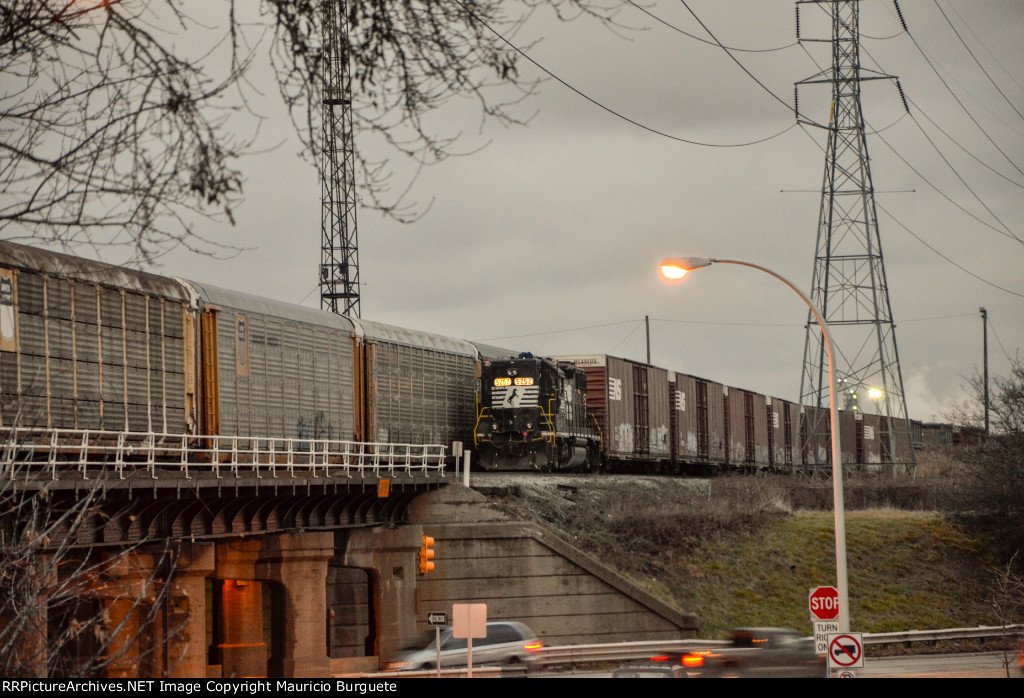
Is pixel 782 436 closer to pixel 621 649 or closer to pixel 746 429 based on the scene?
pixel 746 429

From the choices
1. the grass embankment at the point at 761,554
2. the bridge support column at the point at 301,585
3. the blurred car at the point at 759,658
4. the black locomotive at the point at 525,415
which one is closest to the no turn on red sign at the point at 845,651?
the blurred car at the point at 759,658

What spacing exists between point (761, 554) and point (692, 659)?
2185 cm

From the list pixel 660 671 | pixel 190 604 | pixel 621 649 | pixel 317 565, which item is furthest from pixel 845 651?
pixel 317 565

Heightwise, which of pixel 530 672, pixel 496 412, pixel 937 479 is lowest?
pixel 530 672

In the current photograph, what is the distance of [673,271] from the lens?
21.0 metres

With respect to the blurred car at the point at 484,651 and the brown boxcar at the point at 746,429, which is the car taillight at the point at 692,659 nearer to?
the blurred car at the point at 484,651

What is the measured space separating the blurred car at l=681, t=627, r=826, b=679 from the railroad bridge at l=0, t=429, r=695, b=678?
10102 millimetres

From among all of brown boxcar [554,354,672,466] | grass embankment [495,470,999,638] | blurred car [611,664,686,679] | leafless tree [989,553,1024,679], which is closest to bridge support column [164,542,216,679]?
blurred car [611,664,686,679]

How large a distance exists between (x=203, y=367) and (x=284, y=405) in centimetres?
388

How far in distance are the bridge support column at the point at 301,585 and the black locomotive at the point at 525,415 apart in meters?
10.8

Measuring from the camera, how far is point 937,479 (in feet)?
169

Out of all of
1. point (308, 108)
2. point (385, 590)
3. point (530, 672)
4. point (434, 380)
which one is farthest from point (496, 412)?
point (308, 108)

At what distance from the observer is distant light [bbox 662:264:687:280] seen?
68.8ft

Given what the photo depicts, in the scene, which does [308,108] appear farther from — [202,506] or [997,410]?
[997,410]
